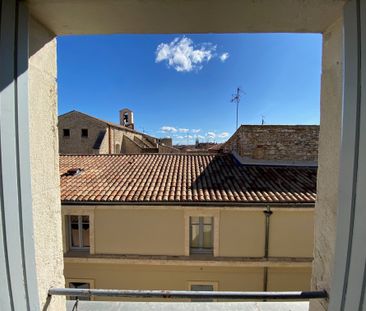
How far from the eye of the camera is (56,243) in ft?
3.93

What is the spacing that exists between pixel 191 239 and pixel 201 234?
377 millimetres

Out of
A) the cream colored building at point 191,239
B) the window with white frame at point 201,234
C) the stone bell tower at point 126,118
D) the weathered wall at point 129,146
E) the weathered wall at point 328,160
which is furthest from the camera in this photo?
the stone bell tower at point 126,118

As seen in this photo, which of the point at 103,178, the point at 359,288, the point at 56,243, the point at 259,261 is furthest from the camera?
the point at 103,178

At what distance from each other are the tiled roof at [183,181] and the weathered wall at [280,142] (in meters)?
0.82

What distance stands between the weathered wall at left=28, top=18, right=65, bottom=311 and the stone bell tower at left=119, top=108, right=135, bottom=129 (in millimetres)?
27768

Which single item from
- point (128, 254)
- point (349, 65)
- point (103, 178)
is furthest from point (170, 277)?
point (349, 65)

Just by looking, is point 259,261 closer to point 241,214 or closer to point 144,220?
point 241,214

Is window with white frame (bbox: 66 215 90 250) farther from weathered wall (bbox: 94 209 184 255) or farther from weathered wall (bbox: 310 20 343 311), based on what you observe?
weathered wall (bbox: 310 20 343 311)

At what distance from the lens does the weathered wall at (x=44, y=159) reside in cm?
103

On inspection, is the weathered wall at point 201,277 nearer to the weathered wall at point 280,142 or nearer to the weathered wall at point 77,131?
the weathered wall at point 280,142

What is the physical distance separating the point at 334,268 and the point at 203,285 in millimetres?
7235

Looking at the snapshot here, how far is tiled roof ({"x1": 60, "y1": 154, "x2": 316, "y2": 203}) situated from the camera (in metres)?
7.02

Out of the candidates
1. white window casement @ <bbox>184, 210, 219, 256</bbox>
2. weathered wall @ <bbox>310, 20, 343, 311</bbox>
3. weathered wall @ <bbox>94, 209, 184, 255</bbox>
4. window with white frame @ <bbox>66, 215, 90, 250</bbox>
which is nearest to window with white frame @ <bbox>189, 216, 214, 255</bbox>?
white window casement @ <bbox>184, 210, 219, 256</bbox>

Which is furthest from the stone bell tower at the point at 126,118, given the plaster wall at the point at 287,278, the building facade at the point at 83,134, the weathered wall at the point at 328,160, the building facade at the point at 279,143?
the weathered wall at the point at 328,160
